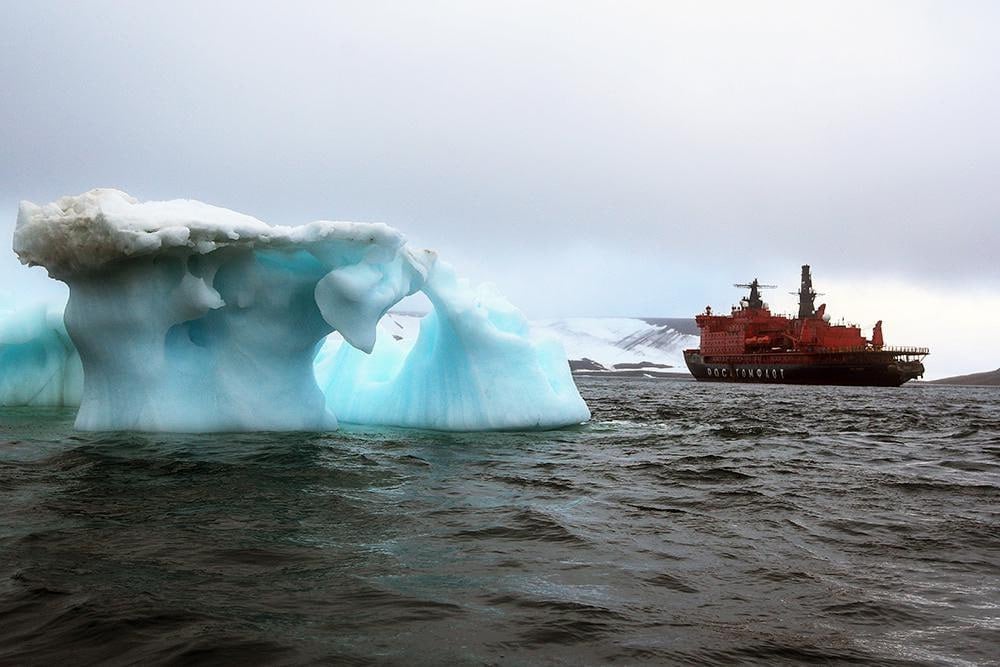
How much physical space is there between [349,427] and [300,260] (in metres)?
3.14

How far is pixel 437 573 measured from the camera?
15.8 feet

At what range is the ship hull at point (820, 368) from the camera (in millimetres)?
55031

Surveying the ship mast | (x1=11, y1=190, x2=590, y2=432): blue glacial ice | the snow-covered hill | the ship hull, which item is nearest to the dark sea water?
(x1=11, y1=190, x2=590, y2=432): blue glacial ice

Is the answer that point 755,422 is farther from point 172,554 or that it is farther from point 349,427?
point 172,554

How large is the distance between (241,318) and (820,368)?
53249mm

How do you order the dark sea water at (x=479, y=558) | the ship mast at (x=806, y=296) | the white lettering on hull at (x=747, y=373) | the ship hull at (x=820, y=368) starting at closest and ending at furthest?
the dark sea water at (x=479, y=558), the ship hull at (x=820, y=368), the white lettering on hull at (x=747, y=373), the ship mast at (x=806, y=296)

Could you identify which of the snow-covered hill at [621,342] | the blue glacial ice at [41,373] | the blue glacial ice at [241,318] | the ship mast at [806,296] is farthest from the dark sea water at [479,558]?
the snow-covered hill at [621,342]

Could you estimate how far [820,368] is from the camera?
57.8 meters

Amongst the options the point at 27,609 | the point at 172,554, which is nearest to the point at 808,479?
the point at 172,554

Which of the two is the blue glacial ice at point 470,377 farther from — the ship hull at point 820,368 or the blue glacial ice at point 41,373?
the ship hull at point 820,368

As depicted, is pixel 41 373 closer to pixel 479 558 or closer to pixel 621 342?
pixel 479 558

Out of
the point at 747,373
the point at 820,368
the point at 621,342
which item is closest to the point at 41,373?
the point at 820,368

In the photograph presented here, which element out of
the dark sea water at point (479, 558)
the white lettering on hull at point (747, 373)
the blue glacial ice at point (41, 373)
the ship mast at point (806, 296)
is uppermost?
the ship mast at point (806, 296)

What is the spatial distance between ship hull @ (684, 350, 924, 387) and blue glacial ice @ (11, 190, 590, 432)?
48.4 m
